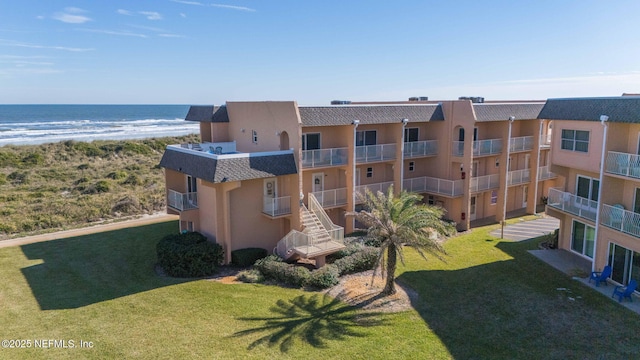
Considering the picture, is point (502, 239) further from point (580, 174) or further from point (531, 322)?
point (531, 322)

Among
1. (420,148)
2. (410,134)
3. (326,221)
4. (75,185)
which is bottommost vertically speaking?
(75,185)

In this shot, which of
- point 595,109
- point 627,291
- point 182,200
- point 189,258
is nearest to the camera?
point 627,291

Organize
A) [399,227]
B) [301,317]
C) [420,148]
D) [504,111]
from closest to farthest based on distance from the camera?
[301,317], [399,227], [504,111], [420,148]

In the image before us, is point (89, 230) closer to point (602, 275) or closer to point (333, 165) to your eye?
point (333, 165)

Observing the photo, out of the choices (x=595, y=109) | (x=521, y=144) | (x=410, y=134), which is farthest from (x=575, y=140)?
(x=410, y=134)

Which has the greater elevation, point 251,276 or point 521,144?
point 521,144

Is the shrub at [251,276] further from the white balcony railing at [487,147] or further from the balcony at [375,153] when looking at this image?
the white balcony railing at [487,147]

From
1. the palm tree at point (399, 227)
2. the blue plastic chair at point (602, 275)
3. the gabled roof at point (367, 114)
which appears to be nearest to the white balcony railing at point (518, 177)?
the gabled roof at point (367, 114)
